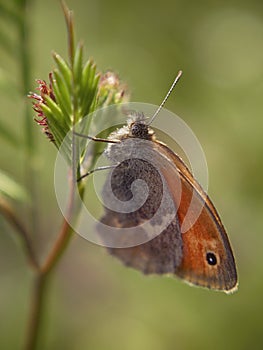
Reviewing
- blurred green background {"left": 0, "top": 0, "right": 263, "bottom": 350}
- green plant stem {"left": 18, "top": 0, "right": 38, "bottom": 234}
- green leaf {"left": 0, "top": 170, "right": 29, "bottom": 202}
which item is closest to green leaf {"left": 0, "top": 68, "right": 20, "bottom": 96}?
green plant stem {"left": 18, "top": 0, "right": 38, "bottom": 234}

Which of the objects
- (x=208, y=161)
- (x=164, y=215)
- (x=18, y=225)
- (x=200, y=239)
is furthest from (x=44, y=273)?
(x=208, y=161)

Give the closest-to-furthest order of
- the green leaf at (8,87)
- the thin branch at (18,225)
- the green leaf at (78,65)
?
the green leaf at (78,65) → the thin branch at (18,225) → the green leaf at (8,87)

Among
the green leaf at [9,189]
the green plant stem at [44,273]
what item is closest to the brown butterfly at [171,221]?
the green plant stem at [44,273]

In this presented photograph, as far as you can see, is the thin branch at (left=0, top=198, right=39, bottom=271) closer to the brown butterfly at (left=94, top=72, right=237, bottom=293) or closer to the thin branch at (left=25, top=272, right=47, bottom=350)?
the thin branch at (left=25, top=272, right=47, bottom=350)

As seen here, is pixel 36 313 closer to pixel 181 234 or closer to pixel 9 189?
pixel 9 189

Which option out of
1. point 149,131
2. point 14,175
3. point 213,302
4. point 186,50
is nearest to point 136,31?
point 186,50

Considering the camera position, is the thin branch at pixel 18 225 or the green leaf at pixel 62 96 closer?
the green leaf at pixel 62 96

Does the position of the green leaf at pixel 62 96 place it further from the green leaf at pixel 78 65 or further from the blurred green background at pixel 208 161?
the blurred green background at pixel 208 161
